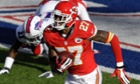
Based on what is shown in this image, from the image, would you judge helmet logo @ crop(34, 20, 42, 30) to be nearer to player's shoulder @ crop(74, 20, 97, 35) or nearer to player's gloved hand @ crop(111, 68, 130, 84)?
player's shoulder @ crop(74, 20, 97, 35)

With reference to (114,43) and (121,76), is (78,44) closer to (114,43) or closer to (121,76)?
(114,43)

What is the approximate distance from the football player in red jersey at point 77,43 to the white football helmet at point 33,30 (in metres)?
1.73

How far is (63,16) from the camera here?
18.1ft

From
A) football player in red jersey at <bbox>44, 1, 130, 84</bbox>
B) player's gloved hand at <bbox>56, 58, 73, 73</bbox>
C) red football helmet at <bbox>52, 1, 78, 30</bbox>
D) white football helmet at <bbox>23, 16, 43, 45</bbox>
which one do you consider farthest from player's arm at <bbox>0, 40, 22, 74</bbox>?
red football helmet at <bbox>52, 1, 78, 30</bbox>

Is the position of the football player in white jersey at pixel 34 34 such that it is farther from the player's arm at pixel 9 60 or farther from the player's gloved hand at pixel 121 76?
the player's gloved hand at pixel 121 76

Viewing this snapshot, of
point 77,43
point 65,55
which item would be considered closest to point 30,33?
point 77,43

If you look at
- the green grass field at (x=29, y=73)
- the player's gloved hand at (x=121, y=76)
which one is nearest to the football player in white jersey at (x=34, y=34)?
the green grass field at (x=29, y=73)

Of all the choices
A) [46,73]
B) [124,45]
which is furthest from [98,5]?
[46,73]

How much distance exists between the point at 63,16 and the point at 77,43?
0.48 m

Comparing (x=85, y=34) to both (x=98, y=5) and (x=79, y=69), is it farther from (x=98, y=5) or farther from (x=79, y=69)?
(x=98, y=5)

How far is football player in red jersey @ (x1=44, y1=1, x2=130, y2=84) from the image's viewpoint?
223 inches

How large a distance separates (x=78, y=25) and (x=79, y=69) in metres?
0.58

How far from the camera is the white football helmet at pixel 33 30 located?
765cm

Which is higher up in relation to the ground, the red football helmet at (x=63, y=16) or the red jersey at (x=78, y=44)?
the red football helmet at (x=63, y=16)
